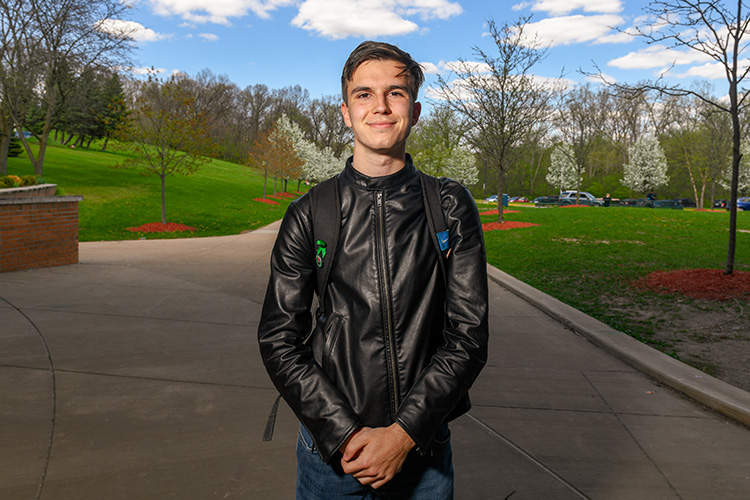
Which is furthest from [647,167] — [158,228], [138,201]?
[158,228]

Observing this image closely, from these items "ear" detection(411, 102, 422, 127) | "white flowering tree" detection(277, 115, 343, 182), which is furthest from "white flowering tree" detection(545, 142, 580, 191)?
"ear" detection(411, 102, 422, 127)

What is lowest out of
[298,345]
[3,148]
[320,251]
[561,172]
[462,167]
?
[298,345]

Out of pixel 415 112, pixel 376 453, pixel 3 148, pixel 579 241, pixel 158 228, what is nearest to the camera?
pixel 376 453

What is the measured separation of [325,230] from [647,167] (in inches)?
2311

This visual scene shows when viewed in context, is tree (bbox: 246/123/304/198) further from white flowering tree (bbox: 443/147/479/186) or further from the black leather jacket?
the black leather jacket

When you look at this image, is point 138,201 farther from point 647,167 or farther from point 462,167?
point 647,167

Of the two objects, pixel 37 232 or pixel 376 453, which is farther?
pixel 37 232

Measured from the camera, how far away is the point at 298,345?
1.59m

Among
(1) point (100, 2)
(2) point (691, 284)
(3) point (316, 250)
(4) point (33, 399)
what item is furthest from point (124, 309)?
(1) point (100, 2)

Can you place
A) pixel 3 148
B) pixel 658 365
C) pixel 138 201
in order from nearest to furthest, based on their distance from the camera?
pixel 658 365
pixel 3 148
pixel 138 201

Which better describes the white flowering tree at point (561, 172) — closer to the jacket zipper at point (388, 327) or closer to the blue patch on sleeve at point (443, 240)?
the blue patch on sleeve at point (443, 240)

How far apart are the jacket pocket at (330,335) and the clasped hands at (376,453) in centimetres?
23

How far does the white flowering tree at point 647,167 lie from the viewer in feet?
172

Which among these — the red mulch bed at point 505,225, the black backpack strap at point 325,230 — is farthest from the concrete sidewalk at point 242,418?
the red mulch bed at point 505,225
